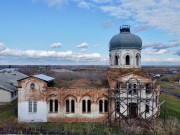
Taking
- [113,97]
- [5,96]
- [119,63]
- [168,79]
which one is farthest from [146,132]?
[168,79]

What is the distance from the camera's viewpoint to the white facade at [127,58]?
113 feet

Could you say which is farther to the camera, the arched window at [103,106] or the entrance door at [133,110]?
the arched window at [103,106]

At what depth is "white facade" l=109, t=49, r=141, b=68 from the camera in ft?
113

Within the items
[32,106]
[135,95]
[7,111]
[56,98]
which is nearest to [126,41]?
[135,95]

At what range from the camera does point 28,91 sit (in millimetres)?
30906

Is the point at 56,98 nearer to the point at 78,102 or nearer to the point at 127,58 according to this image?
the point at 78,102

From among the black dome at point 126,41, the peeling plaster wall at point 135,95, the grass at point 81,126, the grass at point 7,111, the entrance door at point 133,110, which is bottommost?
the grass at point 81,126

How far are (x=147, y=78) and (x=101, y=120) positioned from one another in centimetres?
717

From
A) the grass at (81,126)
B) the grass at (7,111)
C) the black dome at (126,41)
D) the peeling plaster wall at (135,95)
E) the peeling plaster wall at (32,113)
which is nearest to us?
the grass at (81,126)

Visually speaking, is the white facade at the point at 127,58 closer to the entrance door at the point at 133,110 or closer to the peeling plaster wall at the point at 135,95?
the peeling plaster wall at the point at 135,95

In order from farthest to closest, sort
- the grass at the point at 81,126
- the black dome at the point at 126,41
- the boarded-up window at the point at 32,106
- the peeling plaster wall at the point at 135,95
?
the black dome at the point at 126,41 < the boarded-up window at the point at 32,106 < the peeling plaster wall at the point at 135,95 < the grass at the point at 81,126

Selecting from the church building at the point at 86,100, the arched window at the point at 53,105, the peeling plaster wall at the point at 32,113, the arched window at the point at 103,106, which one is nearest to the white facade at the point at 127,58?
the church building at the point at 86,100

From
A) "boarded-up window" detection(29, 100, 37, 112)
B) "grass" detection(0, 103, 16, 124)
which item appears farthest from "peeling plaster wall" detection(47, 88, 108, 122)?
"grass" detection(0, 103, 16, 124)

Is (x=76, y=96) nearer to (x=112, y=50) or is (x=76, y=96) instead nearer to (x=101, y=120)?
(x=101, y=120)
